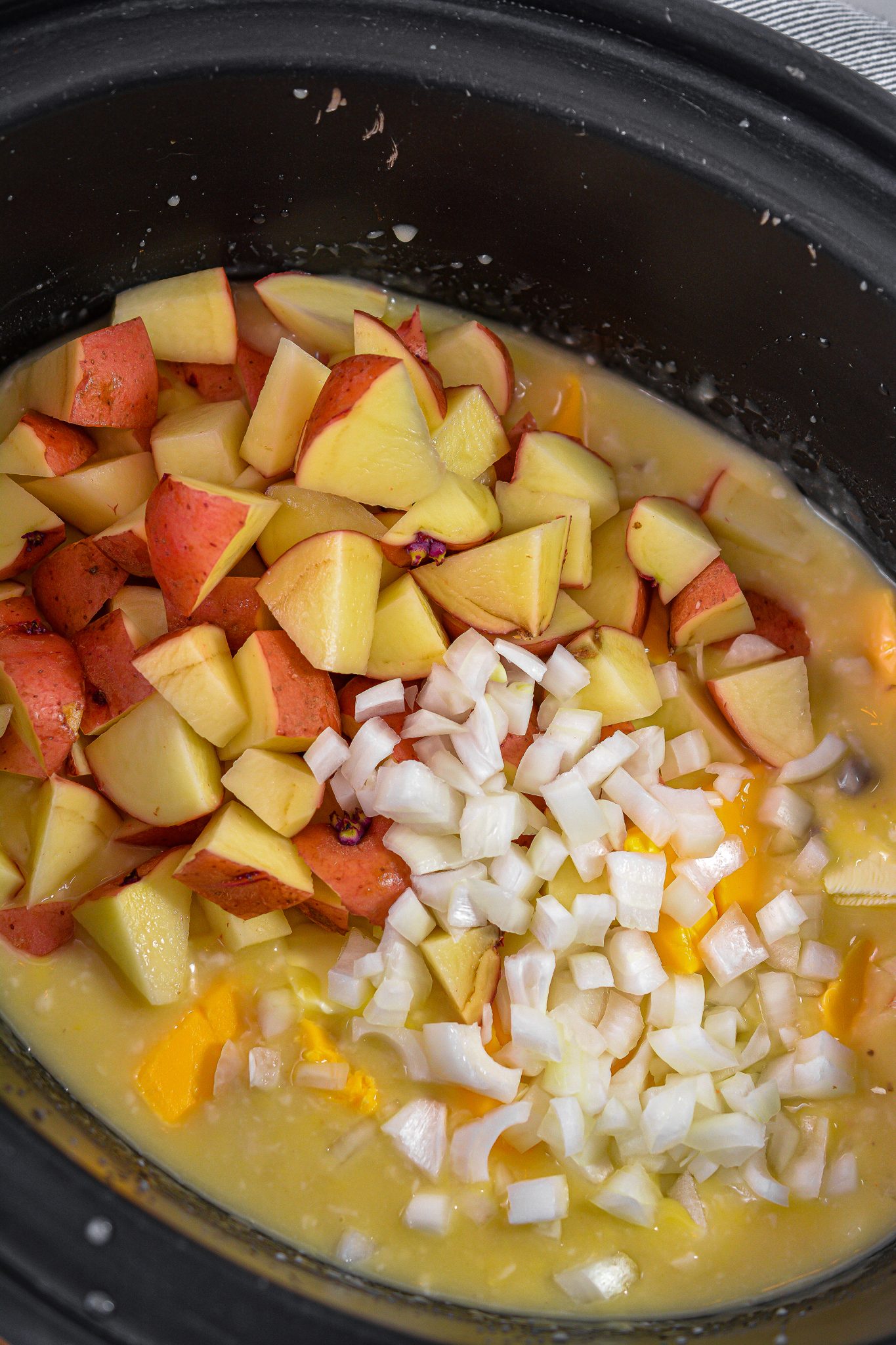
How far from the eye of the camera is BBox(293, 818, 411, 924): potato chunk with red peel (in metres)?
1.17

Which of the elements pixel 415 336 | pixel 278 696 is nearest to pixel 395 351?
pixel 415 336

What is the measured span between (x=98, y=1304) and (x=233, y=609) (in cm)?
68

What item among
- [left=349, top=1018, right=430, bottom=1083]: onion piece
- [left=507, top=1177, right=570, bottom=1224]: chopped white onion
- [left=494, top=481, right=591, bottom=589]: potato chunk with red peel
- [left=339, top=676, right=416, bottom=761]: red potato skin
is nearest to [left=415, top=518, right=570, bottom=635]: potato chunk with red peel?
[left=494, top=481, right=591, bottom=589]: potato chunk with red peel

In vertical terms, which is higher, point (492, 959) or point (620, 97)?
point (620, 97)

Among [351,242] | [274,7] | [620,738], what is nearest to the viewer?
[274,7]

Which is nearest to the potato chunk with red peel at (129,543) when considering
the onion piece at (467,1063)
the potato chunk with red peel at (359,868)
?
the potato chunk with red peel at (359,868)

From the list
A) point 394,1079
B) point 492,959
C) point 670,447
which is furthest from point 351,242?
point 394,1079

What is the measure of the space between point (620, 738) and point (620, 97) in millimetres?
711

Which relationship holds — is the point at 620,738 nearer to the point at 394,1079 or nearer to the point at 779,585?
the point at 779,585

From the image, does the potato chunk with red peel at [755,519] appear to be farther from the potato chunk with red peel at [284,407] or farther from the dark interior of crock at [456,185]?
the potato chunk with red peel at [284,407]

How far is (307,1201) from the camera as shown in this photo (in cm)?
117

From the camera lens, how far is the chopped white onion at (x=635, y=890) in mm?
1212

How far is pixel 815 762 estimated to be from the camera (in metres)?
1.33

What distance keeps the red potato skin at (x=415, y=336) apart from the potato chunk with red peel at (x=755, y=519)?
1.36 feet
